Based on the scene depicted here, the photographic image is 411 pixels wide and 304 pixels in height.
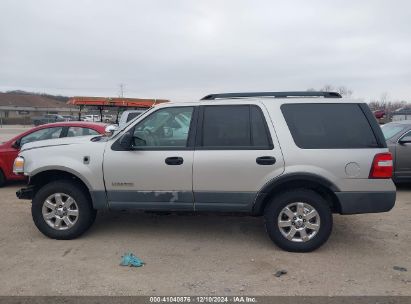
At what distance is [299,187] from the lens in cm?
455

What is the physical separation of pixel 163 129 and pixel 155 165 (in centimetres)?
49

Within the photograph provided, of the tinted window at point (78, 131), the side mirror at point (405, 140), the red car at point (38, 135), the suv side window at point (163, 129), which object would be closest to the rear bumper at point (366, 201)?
the suv side window at point (163, 129)

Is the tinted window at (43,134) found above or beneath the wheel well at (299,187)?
above

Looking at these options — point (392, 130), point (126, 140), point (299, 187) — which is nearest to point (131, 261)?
point (126, 140)

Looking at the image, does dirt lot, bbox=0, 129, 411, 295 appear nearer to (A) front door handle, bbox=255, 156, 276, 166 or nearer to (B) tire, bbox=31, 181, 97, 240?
(B) tire, bbox=31, 181, 97, 240

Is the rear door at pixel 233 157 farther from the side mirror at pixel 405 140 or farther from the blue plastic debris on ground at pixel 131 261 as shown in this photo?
the side mirror at pixel 405 140

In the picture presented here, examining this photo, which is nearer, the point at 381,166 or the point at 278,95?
the point at 381,166

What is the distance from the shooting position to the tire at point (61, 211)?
4.85 m

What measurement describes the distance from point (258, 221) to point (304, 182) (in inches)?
60.4

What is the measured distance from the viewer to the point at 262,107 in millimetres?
4598

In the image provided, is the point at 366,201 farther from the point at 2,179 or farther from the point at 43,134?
the point at 2,179

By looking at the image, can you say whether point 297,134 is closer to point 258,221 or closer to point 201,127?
point 201,127

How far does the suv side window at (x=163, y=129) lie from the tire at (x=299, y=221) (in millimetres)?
1466

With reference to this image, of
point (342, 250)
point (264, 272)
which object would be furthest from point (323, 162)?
→ point (264, 272)
